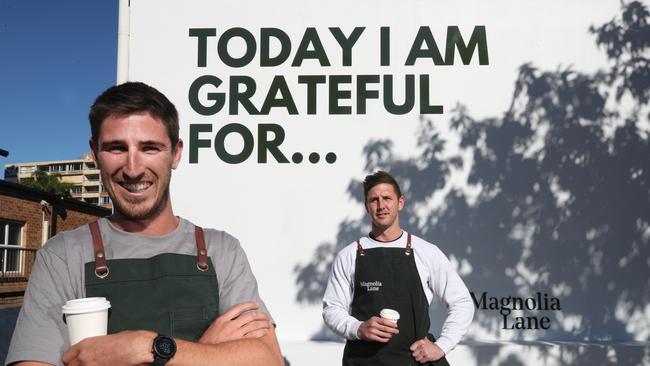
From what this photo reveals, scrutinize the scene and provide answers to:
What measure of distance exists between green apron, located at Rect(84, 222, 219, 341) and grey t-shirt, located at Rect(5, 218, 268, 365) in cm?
4

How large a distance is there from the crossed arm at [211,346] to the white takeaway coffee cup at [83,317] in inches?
1.0

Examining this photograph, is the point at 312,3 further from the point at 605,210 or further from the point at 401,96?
Answer: the point at 605,210

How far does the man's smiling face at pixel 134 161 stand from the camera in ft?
5.89

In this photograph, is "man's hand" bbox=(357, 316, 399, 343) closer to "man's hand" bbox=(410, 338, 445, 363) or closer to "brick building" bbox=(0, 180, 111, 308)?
"man's hand" bbox=(410, 338, 445, 363)

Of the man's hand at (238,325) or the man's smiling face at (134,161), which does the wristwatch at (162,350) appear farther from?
the man's smiling face at (134,161)

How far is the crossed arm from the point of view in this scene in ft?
4.93

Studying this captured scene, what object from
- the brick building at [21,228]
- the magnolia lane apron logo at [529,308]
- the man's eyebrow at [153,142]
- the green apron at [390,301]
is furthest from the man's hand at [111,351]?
the brick building at [21,228]

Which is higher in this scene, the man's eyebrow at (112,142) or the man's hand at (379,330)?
the man's eyebrow at (112,142)

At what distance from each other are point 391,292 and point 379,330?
15.5 inches

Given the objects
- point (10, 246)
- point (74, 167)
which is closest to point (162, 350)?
point (10, 246)

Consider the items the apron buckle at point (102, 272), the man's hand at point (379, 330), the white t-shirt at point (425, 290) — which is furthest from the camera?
the white t-shirt at point (425, 290)

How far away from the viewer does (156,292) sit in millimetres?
1758

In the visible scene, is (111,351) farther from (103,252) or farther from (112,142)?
(112,142)

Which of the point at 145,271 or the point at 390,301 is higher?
the point at 145,271
